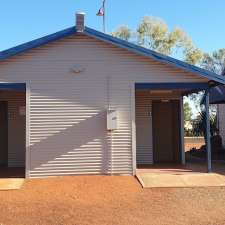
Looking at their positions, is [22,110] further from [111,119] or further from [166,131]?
[166,131]

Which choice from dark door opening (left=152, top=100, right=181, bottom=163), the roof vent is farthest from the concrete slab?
dark door opening (left=152, top=100, right=181, bottom=163)

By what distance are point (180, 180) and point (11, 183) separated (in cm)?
454

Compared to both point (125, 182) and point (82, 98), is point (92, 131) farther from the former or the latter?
point (125, 182)

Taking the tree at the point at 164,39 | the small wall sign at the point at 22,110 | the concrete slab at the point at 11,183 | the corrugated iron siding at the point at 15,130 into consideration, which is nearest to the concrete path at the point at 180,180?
the concrete slab at the point at 11,183

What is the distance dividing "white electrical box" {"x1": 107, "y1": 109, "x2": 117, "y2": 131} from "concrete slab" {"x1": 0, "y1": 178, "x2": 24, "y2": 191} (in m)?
2.92

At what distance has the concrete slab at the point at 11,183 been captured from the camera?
10.3 meters

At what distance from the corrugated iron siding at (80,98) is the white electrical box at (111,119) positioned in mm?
278

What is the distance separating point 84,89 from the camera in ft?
39.4

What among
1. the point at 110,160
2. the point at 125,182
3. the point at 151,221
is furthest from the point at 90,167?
the point at 151,221

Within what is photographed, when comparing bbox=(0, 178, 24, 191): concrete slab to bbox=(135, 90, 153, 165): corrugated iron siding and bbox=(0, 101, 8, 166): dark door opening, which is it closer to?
bbox=(0, 101, 8, 166): dark door opening

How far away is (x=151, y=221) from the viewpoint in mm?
7488

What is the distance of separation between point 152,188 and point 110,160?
86.3 inches

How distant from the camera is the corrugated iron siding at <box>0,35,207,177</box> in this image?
38.8ft

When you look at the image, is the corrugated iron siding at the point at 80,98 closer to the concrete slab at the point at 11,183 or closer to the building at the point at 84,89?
the building at the point at 84,89
